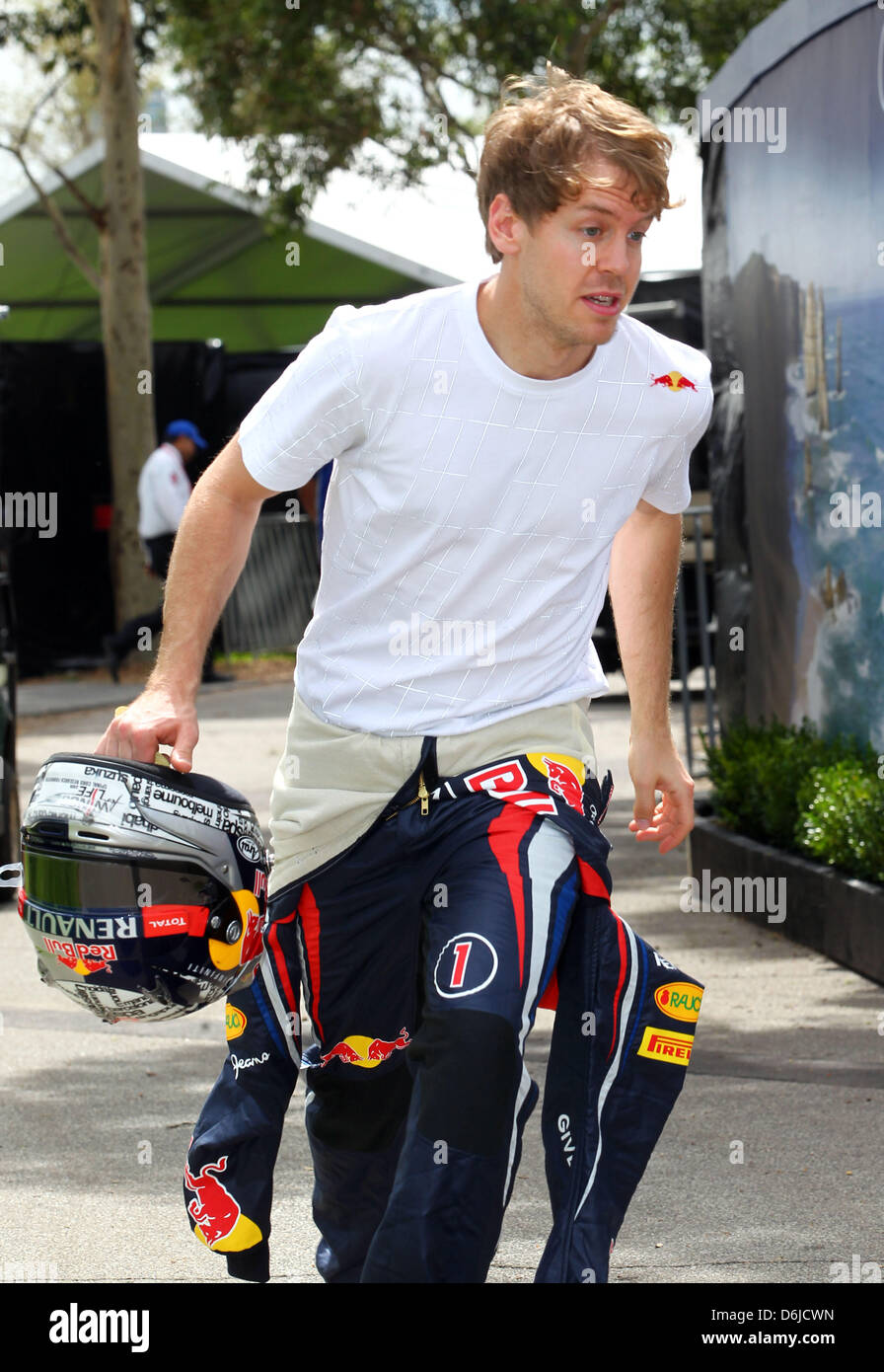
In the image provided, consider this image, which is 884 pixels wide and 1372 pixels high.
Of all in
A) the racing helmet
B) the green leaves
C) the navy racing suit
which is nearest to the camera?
the navy racing suit

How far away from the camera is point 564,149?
3107 mm

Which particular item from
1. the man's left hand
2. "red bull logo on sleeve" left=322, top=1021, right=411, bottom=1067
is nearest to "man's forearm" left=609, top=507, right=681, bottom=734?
the man's left hand

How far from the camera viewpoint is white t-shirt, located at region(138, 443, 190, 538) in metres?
17.4

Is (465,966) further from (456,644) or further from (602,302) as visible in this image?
(602,302)

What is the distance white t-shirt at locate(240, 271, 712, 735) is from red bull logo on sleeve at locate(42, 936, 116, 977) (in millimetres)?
548

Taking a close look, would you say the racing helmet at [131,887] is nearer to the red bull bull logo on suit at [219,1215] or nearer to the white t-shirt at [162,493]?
the red bull bull logo on suit at [219,1215]

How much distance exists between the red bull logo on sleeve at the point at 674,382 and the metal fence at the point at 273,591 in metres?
17.2

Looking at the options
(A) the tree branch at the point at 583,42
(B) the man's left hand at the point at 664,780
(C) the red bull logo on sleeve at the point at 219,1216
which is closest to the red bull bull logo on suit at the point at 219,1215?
(C) the red bull logo on sleeve at the point at 219,1216

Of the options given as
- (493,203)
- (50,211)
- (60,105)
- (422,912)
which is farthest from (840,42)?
(60,105)

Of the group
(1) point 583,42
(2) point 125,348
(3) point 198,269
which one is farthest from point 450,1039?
(3) point 198,269

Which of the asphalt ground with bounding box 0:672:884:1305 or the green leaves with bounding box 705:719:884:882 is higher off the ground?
the green leaves with bounding box 705:719:884:882

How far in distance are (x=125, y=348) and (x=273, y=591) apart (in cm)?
292

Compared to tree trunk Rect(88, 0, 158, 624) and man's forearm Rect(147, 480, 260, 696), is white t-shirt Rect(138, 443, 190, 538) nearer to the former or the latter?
tree trunk Rect(88, 0, 158, 624)

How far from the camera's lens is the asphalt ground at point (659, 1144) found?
407 cm
